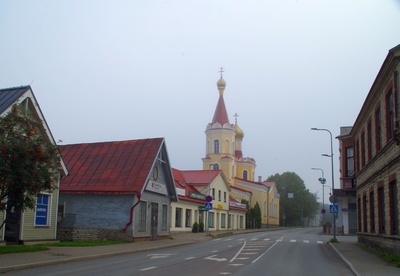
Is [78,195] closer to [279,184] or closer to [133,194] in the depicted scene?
[133,194]

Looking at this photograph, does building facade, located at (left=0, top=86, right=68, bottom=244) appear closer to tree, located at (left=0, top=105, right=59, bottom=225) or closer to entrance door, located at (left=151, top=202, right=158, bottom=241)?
tree, located at (left=0, top=105, right=59, bottom=225)

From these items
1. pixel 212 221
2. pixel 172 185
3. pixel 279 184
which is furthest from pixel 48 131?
pixel 279 184

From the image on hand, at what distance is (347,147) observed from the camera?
39656 millimetres

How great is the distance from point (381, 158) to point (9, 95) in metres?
17.3

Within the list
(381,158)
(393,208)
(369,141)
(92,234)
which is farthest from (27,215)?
(369,141)

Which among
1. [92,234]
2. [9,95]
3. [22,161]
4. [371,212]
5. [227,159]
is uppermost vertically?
[227,159]

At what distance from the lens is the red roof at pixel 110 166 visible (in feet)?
88.7

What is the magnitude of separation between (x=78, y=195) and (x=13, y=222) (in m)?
6.57

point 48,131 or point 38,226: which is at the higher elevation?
point 48,131

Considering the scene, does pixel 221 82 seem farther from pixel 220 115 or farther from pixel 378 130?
pixel 378 130

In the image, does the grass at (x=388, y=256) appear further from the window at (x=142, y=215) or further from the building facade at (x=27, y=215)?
the building facade at (x=27, y=215)

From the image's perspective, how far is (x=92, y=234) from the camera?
2672 cm

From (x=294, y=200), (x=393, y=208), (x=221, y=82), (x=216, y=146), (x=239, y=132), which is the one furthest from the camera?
(x=294, y=200)

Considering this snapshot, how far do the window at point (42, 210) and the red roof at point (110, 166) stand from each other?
12.6ft
